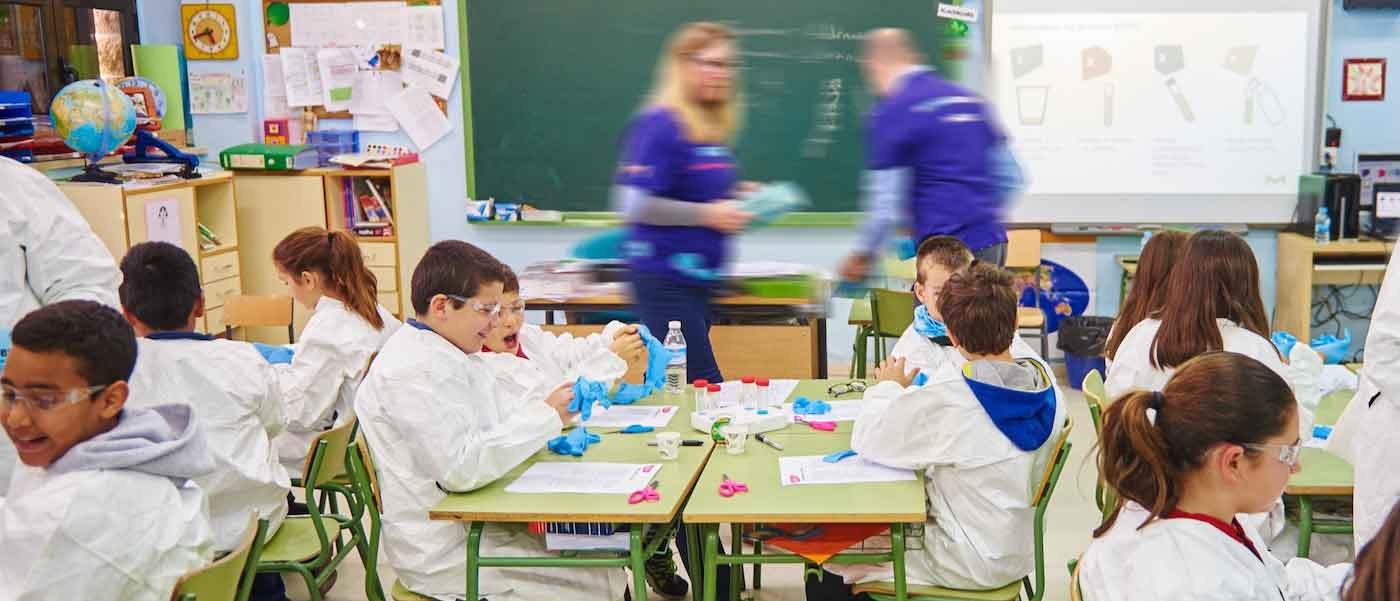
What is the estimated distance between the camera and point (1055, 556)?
4.05m

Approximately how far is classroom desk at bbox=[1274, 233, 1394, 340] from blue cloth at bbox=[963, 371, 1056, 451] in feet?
12.7

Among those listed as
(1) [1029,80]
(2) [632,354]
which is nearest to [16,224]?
(2) [632,354]

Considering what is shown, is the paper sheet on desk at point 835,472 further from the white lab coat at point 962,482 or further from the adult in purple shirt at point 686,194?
the adult in purple shirt at point 686,194

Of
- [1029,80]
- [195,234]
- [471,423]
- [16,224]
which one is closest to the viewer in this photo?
[471,423]

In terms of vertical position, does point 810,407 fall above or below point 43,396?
below

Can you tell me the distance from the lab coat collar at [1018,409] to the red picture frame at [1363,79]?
4367 mm

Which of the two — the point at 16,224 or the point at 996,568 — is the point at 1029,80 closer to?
the point at 996,568

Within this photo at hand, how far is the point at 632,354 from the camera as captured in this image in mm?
3645

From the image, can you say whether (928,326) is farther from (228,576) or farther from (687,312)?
(228,576)

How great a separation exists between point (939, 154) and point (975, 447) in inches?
74.1

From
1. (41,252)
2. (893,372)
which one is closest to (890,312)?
(893,372)

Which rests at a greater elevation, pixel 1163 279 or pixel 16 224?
pixel 16 224

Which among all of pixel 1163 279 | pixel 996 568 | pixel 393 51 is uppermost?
pixel 393 51

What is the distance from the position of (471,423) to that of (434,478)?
0.48 feet
